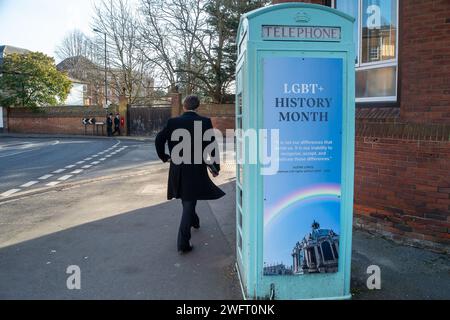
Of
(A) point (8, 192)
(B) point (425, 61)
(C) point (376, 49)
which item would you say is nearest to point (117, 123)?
(A) point (8, 192)

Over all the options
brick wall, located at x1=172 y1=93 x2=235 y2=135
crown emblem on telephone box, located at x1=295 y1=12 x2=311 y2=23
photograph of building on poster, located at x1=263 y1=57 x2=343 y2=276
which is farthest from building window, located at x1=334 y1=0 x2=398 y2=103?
brick wall, located at x1=172 y1=93 x2=235 y2=135

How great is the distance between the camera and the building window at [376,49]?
6.18m

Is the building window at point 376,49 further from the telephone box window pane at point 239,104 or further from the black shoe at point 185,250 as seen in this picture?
the black shoe at point 185,250

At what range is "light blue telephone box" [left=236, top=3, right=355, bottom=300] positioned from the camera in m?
3.65

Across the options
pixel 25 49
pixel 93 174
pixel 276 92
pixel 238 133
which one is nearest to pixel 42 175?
pixel 93 174

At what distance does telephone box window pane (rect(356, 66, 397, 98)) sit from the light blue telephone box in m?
2.71

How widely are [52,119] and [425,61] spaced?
32.5 meters

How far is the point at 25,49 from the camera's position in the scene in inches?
2427

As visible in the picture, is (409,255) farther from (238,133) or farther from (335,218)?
(238,133)

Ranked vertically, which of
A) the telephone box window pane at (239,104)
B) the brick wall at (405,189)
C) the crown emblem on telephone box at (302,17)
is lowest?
the brick wall at (405,189)

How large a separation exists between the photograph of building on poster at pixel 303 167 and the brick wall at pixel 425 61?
2207mm

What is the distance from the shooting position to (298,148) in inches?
146

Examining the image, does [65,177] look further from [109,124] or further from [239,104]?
[109,124]

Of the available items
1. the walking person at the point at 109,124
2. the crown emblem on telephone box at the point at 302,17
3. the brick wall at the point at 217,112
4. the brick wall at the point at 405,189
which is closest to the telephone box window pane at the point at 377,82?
the brick wall at the point at 405,189
